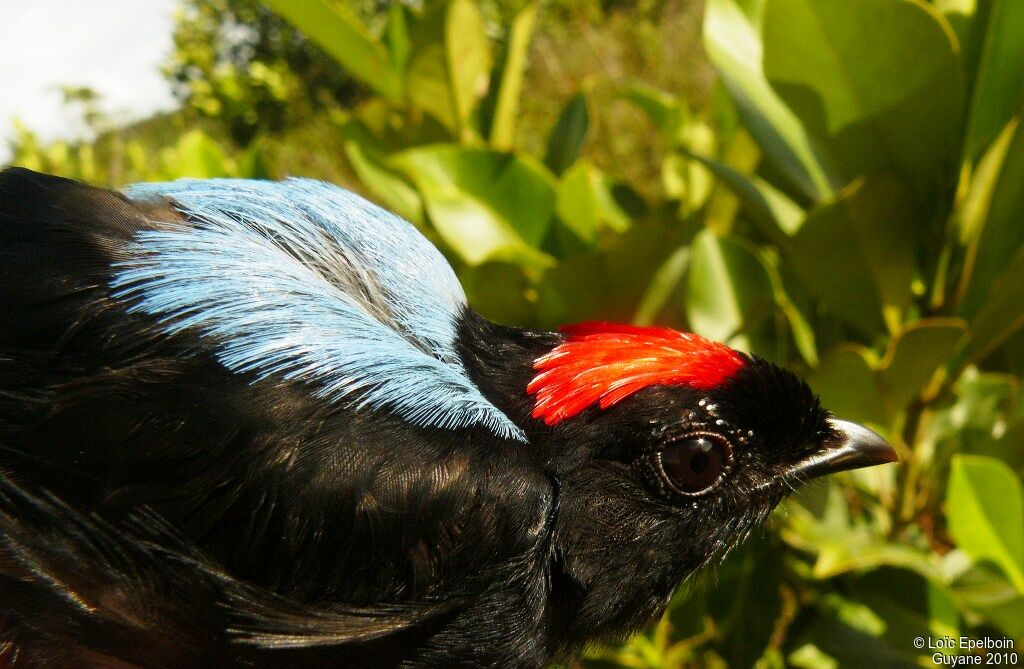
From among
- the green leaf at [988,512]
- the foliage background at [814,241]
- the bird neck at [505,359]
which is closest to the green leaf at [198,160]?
the foliage background at [814,241]

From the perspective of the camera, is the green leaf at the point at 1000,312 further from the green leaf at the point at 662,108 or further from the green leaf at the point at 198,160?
the green leaf at the point at 198,160

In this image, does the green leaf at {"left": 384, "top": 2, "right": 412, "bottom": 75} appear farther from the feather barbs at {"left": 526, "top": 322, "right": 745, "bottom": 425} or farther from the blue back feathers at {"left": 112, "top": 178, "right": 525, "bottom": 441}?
the feather barbs at {"left": 526, "top": 322, "right": 745, "bottom": 425}

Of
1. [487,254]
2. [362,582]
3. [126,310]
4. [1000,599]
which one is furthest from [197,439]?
[1000,599]

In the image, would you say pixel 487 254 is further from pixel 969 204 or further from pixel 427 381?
pixel 969 204

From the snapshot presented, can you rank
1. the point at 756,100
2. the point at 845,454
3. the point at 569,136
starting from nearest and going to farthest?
the point at 845,454, the point at 756,100, the point at 569,136

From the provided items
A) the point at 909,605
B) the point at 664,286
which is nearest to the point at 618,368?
the point at 664,286

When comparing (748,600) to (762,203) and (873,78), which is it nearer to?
(762,203)
